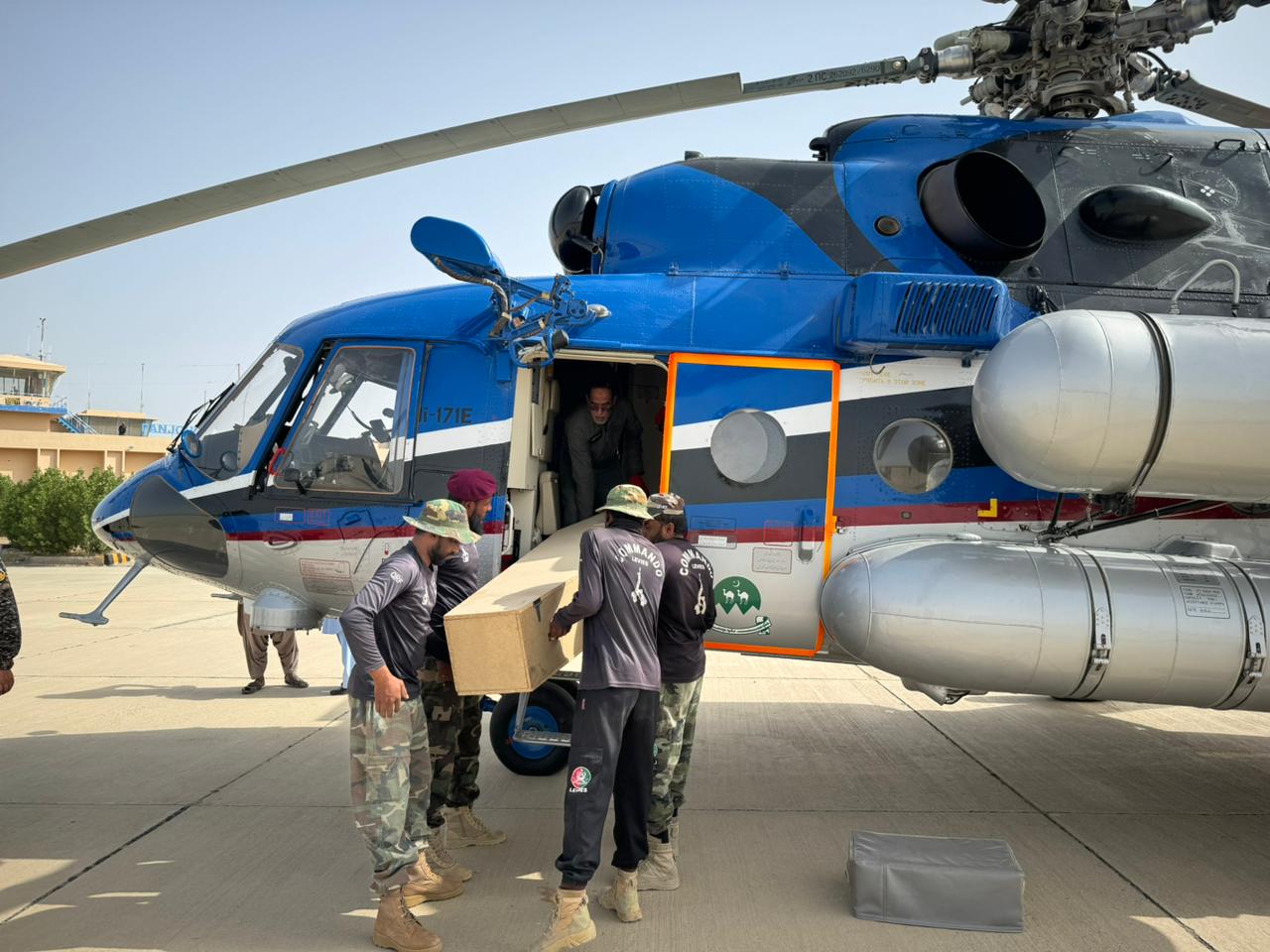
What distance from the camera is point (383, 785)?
4082mm

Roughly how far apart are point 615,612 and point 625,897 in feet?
4.34

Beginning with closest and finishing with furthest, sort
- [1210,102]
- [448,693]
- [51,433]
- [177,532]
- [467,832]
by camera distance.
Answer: [448,693] → [467,832] → [177,532] → [1210,102] → [51,433]

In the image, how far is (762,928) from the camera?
14.0ft

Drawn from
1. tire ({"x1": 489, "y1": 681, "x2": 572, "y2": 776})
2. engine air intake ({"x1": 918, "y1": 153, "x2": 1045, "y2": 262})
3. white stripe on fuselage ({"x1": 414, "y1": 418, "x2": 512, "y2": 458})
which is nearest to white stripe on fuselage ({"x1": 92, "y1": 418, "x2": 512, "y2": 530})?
white stripe on fuselage ({"x1": 414, "y1": 418, "x2": 512, "y2": 458})

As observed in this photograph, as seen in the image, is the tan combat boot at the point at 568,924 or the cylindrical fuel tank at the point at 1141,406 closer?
the tan combat boot at the point at 568,924

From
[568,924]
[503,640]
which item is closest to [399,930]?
[568,924]

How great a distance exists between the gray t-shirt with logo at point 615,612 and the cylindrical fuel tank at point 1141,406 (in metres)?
1.92

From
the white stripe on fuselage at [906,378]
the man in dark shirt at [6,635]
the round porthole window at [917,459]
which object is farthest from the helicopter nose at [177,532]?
the round porthole window at [917,459]

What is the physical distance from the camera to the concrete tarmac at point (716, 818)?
14.0 ft

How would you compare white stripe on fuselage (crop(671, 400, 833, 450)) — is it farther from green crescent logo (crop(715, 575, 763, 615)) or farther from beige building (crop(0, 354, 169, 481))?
beige building (crop(0, 354, 169, 481))

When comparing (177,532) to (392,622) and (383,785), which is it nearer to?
(392,622)

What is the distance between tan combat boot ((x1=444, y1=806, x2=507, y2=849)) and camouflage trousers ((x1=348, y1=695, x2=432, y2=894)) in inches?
43.7

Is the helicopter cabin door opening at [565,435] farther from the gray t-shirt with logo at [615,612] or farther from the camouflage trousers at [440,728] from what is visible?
the gray t-shirt with logo at [615,612]

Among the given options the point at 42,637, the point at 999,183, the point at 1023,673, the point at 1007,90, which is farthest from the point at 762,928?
the point at 42,637
